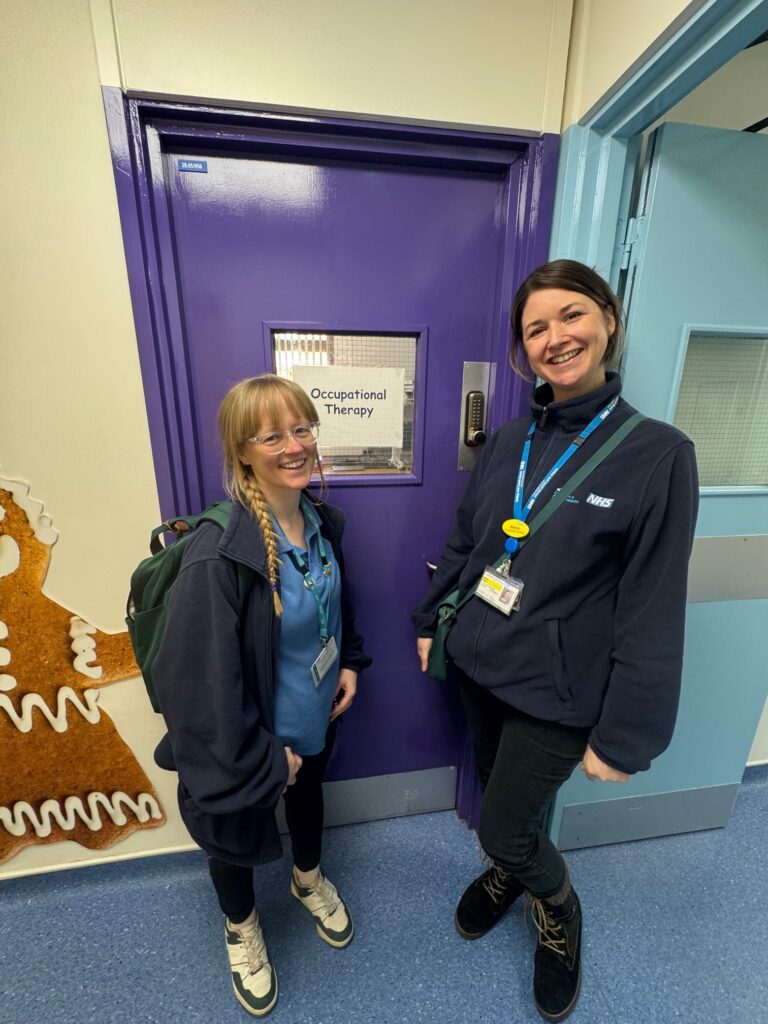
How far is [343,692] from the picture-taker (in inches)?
51.1

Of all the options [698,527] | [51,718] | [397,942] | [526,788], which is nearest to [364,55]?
[698,527]

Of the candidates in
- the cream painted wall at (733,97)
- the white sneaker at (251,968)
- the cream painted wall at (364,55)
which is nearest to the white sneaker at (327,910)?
the white sneaker at (251,968)

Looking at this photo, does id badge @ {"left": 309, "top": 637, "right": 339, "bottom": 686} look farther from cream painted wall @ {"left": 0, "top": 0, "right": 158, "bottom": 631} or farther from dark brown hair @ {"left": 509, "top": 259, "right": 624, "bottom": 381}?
dark brown hair @ {"left": 509, "top": 259, "right": 624, "bottom": 381}

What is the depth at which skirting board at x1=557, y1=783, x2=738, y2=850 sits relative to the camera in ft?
4.97

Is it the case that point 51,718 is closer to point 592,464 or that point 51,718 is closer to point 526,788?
point 526,788

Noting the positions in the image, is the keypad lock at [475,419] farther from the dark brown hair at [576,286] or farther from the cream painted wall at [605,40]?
the cream painted wall at [605,40]

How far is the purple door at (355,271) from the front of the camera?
3.73 ft

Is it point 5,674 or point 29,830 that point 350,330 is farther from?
point 29,830

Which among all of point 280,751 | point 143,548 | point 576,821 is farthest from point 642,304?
point 576,821

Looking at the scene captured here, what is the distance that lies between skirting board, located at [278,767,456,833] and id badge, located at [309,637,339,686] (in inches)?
31.0

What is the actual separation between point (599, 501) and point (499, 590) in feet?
1.00

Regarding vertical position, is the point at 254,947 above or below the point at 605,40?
below

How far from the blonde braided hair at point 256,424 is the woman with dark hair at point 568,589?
52cm

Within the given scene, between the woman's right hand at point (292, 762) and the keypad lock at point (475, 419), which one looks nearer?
the woman's right hand at point (292, 762)
